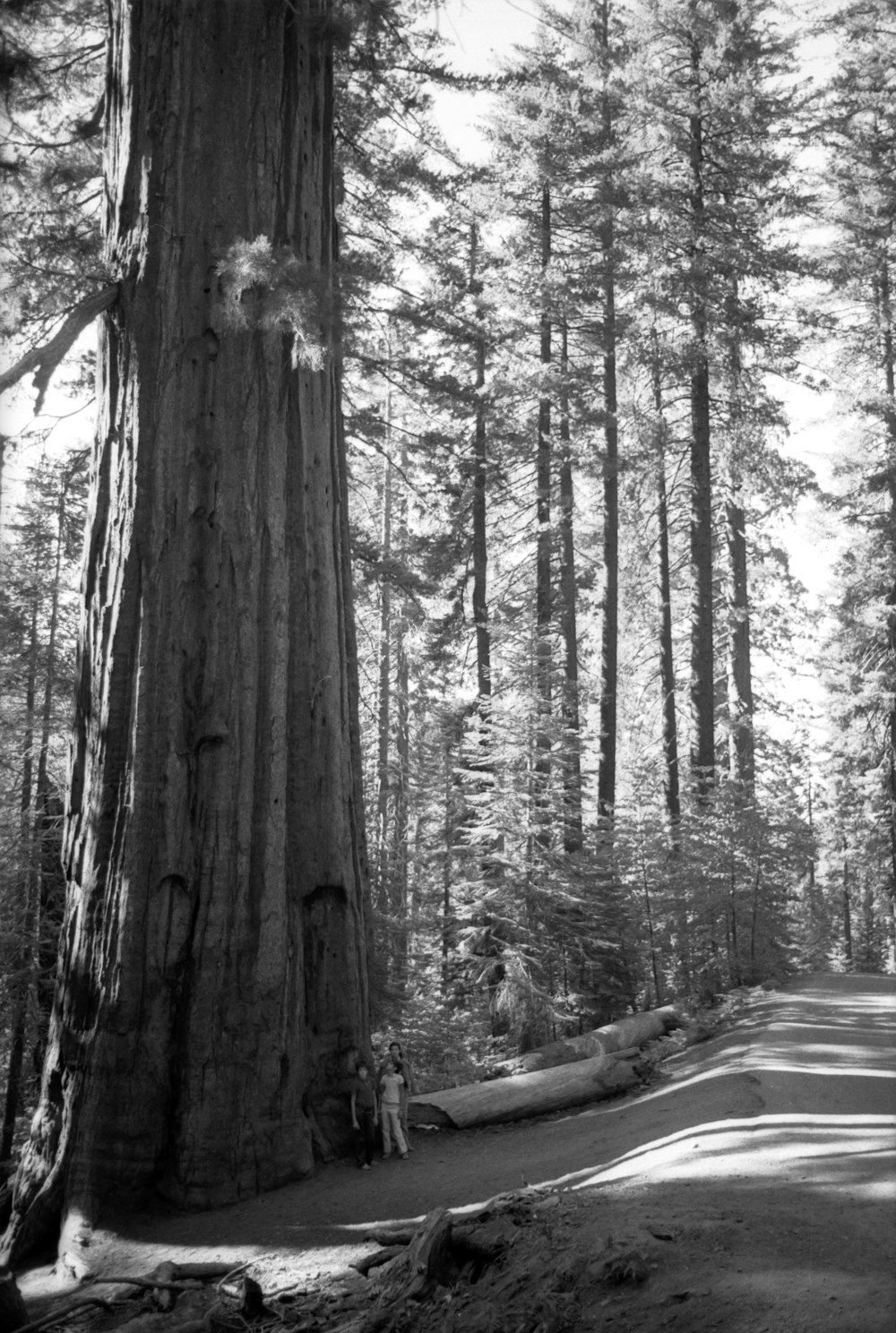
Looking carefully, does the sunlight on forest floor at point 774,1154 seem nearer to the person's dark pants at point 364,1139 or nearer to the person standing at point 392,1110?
the person's dark pants at point 364,1139

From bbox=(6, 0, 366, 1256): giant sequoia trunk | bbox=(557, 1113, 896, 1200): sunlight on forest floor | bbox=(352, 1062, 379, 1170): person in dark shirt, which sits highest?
bbox=(6, 0, 366, 1256): giant sequoia trunk

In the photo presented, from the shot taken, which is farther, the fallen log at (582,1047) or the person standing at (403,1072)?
the fallen log at (582,1047)

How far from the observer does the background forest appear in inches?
547

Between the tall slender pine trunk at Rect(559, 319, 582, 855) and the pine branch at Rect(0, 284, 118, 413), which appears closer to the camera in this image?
the pine branch at Rect(0, 284, 118, 413)

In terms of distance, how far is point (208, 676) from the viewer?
8.55 meters

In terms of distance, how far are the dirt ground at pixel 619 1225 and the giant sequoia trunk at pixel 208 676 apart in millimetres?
820

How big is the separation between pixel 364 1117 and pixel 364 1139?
0.53 feet

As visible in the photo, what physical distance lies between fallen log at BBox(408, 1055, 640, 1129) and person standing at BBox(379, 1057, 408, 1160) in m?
1.08

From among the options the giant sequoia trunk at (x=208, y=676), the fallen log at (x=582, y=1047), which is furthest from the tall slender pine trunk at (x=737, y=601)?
the giant sequoia trunk at (x=208, y=676)

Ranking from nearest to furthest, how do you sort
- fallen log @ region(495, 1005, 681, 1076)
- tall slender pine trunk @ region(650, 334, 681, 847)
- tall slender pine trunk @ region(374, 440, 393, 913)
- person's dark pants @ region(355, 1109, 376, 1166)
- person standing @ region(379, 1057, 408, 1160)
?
person's dark pants @ region(355, 1109, 376, 1166), person standing @ region(379, 1057, 408, 1160), fallen log @ region(495, 1005, 681, 1076), tall slender pine trunk @ region(650, 334, 681, 847), tall slender pine trunk @ region(374, 440, 393, 913)

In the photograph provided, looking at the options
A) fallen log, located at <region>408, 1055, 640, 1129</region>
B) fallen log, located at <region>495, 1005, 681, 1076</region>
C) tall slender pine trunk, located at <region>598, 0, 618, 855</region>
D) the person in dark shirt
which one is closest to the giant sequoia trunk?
the person in dark shirt

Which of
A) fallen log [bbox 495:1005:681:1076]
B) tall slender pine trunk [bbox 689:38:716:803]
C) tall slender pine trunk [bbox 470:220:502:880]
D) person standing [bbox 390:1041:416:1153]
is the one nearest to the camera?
person standing [bbox 390:1041:416:1153]

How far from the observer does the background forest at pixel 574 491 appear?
1390cm

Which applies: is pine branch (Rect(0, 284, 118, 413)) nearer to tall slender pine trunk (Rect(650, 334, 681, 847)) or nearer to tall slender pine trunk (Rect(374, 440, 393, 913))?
tall slender pine trunk (Rect(650, 334, 681, 847))
